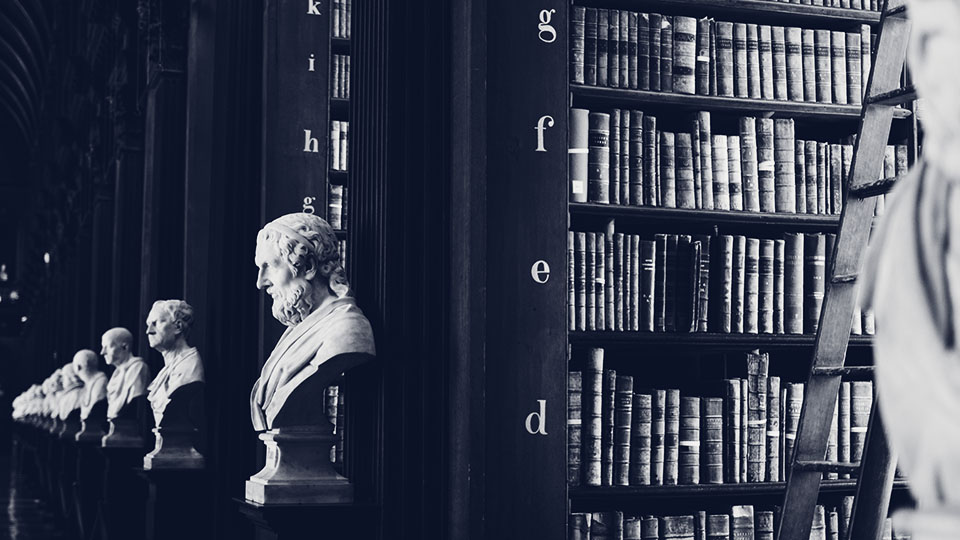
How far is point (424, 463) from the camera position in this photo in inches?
113

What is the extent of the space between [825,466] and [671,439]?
724mm

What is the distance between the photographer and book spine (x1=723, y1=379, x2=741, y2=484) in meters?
3.45

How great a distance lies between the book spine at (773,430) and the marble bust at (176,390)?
7.93 feet

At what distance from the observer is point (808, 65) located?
3.71 meters

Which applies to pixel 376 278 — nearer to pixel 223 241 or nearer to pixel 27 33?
pixel 223 241

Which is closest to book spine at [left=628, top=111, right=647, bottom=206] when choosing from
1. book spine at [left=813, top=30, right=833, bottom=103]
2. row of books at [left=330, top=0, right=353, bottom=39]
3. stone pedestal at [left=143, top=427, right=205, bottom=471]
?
book spine at [left=813, top=30, right=833, bottom=103]

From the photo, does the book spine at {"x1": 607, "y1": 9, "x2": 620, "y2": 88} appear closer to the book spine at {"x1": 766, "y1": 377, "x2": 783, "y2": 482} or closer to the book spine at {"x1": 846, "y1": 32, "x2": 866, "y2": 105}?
the book spine at {"x1": 846, "y1": 32, "x2": 866, "y2": 105}

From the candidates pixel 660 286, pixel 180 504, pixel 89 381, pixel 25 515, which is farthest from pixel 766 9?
pixel 25 515

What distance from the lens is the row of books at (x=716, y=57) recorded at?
342 cm

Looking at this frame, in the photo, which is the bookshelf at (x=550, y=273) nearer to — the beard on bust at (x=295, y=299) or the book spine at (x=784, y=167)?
the book spine at (x=784, y=167)

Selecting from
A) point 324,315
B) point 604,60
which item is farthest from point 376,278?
point 604,60

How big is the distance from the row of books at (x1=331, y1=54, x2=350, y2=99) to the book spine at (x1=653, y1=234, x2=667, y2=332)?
Result: 5.67 ft

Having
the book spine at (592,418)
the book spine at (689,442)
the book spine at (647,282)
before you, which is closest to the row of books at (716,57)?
the book spine at (647,282)

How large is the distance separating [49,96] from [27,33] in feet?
8.25
